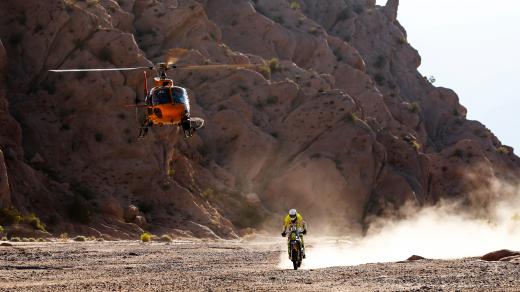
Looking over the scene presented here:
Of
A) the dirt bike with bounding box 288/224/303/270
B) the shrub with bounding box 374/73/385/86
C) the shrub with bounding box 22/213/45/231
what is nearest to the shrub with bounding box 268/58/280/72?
the shrub with bounding box 374/73/385/86

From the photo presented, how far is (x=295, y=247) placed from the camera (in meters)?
24.9

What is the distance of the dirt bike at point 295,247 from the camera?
24734 millimetres

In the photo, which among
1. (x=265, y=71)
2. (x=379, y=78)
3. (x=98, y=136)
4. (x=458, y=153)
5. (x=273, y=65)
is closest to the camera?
(x=98, y=136)

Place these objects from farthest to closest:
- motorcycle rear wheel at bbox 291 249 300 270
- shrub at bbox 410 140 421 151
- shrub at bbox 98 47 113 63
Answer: shrub at bbox 410 140 421 151
shrub at bbox 98 47 113 63
motorcycle rear wheel at bbox 291 249 300 270

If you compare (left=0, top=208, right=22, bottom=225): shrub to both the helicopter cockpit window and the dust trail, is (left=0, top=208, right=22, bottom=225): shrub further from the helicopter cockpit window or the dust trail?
the helicopter cockpit window

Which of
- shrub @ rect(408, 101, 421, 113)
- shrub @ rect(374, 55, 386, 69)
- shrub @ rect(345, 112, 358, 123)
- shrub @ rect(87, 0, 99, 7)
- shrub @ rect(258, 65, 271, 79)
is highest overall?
shrub @ rect(374, 55, 386, 69)

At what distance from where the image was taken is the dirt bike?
24734 mm

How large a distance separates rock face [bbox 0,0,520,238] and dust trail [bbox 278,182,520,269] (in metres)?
1.93

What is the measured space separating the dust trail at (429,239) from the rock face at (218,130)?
193 centimetres

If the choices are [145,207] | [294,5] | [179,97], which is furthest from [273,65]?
[179,97]

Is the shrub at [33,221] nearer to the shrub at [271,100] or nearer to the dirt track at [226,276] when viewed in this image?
the dirt track at [226,276]

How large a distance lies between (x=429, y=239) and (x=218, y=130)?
2424 centimetres

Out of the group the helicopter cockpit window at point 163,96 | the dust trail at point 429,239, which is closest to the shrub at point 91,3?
the dust trail at point 429,239

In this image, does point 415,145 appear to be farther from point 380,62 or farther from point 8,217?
point 8,217
